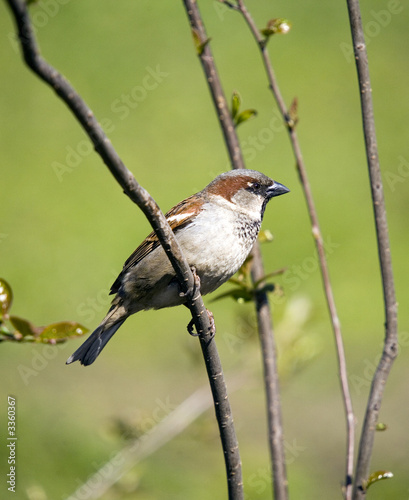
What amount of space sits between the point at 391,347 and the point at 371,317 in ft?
14.9

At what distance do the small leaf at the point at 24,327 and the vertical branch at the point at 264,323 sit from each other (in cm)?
104

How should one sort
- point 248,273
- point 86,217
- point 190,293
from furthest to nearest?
point 86,217 → point 248,273 → point 190,293

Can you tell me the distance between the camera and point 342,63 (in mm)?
8953

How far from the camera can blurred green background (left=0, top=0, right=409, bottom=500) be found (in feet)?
13.8

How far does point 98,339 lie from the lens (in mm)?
2891

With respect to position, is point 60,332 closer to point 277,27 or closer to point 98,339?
point 98,339

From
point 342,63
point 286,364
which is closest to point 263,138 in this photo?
point 342,63

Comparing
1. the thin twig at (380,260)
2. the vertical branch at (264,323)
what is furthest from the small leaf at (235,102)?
the thin twig at (380,260)

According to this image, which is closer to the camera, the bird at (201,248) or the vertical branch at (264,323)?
the vertical branch at (264,323)

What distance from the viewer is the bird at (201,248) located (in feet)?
8.47

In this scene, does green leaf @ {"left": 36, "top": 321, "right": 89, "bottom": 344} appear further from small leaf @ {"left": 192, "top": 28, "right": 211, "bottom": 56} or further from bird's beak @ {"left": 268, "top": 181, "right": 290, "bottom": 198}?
bird's beak @ {"left": 268, "top": 181, "right": 290, "bottom": 198}

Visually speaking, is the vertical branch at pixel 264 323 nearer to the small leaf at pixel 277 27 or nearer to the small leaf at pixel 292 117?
the small leaf at pixel 277 27

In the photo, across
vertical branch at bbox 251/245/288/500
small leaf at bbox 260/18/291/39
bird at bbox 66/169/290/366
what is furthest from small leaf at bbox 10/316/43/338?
small leaf at bbox 260/18/291/39

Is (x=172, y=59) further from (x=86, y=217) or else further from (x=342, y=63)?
(x=86, y=217)
